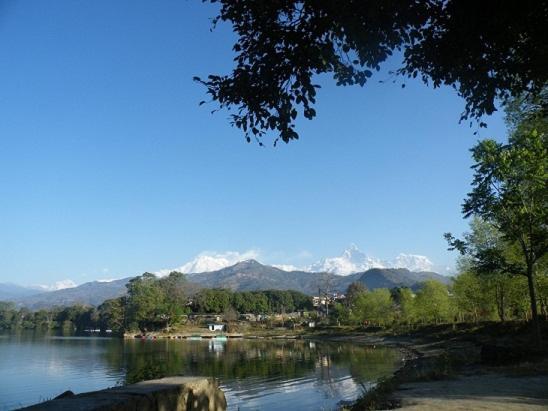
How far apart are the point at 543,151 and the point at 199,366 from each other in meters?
41.1

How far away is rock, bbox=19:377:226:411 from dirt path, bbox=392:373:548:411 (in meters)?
6.67

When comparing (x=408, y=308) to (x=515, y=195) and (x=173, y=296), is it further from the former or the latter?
(x=173, y=296)

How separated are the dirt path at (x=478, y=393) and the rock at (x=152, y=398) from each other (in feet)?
21.9

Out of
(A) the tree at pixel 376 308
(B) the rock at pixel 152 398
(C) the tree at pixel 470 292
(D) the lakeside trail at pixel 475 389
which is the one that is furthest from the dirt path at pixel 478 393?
(A) the tree at pixel 376 308

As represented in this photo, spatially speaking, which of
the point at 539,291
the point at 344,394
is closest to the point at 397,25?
the point at 344,394

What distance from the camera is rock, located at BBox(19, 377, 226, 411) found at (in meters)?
11.5

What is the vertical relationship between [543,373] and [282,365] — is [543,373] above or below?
above

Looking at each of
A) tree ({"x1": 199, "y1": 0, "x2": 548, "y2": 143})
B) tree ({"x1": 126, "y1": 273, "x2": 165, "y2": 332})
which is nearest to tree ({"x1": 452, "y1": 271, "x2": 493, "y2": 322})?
tree ({"x1": 199, "y1": 0, "x2": 548, "y2": 143})

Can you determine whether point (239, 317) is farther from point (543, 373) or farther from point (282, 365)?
point (543, 373)

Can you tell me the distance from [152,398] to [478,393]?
33.4 feet

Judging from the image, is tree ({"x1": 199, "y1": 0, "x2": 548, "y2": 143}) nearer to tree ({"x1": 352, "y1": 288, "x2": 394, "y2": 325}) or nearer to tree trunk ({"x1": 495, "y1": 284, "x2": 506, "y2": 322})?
tree trunk ({"x1": 495, "y1": 284, "x2": 506, "y2": 322})

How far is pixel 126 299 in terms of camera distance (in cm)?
15662

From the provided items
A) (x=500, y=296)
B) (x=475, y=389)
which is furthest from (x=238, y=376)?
(x=475, y=389)

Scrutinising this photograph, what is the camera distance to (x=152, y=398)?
1322cm
